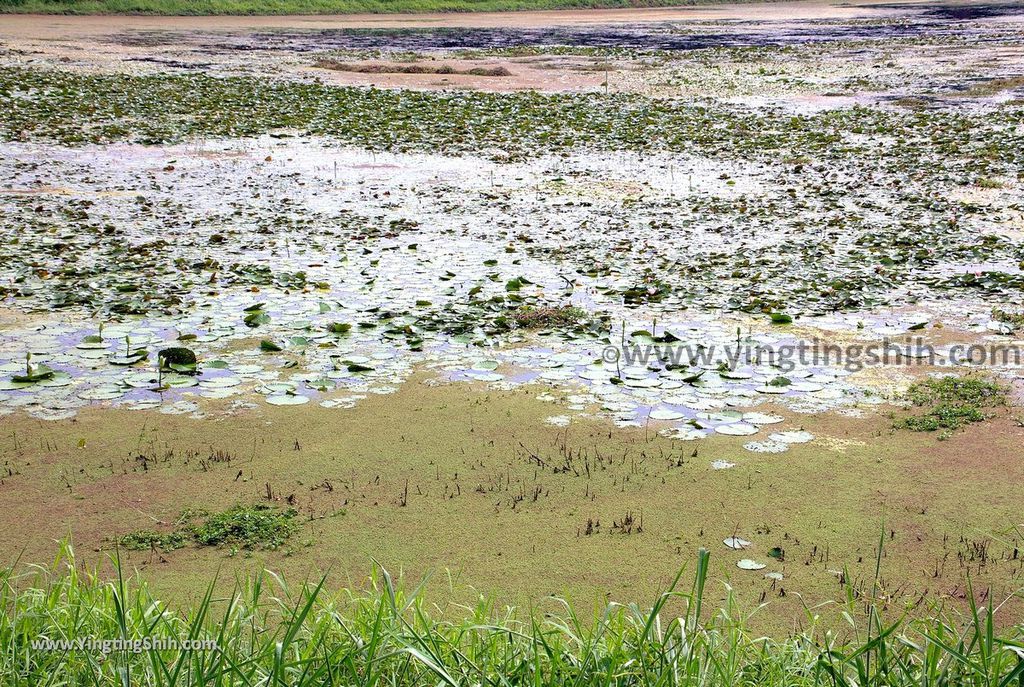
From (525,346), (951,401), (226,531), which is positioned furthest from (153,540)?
(951,401)

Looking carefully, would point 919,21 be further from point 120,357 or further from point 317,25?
point 120,357

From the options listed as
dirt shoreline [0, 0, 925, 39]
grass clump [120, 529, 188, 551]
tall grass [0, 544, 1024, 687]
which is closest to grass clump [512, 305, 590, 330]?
grass clump [120, 529, 188, 551]

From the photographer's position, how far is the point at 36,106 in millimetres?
13828

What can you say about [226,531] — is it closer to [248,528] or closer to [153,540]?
[248,528]

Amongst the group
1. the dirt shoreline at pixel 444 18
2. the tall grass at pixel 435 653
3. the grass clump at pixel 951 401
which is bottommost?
the grass clump at pixel 951 401

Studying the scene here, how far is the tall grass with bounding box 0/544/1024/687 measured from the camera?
2.44 meters

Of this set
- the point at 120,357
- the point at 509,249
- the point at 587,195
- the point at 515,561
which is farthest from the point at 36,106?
the point at 515,561

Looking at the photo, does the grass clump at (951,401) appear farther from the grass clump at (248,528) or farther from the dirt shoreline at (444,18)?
the dirt shoreline at (444,18)

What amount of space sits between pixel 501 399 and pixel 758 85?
48.0 feet

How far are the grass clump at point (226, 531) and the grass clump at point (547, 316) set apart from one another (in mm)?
2407

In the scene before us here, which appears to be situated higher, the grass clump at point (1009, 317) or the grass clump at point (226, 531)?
the grass clump at point (1009, 317)

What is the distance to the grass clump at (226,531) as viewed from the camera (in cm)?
352

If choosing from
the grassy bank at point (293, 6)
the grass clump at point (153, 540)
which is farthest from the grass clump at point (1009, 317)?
the grassy bank at point (293, 6)

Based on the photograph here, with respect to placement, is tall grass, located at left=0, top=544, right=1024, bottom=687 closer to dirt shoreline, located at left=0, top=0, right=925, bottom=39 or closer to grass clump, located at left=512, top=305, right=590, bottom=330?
grass clump, located at left=512, top=305, right=590, bottom=330
